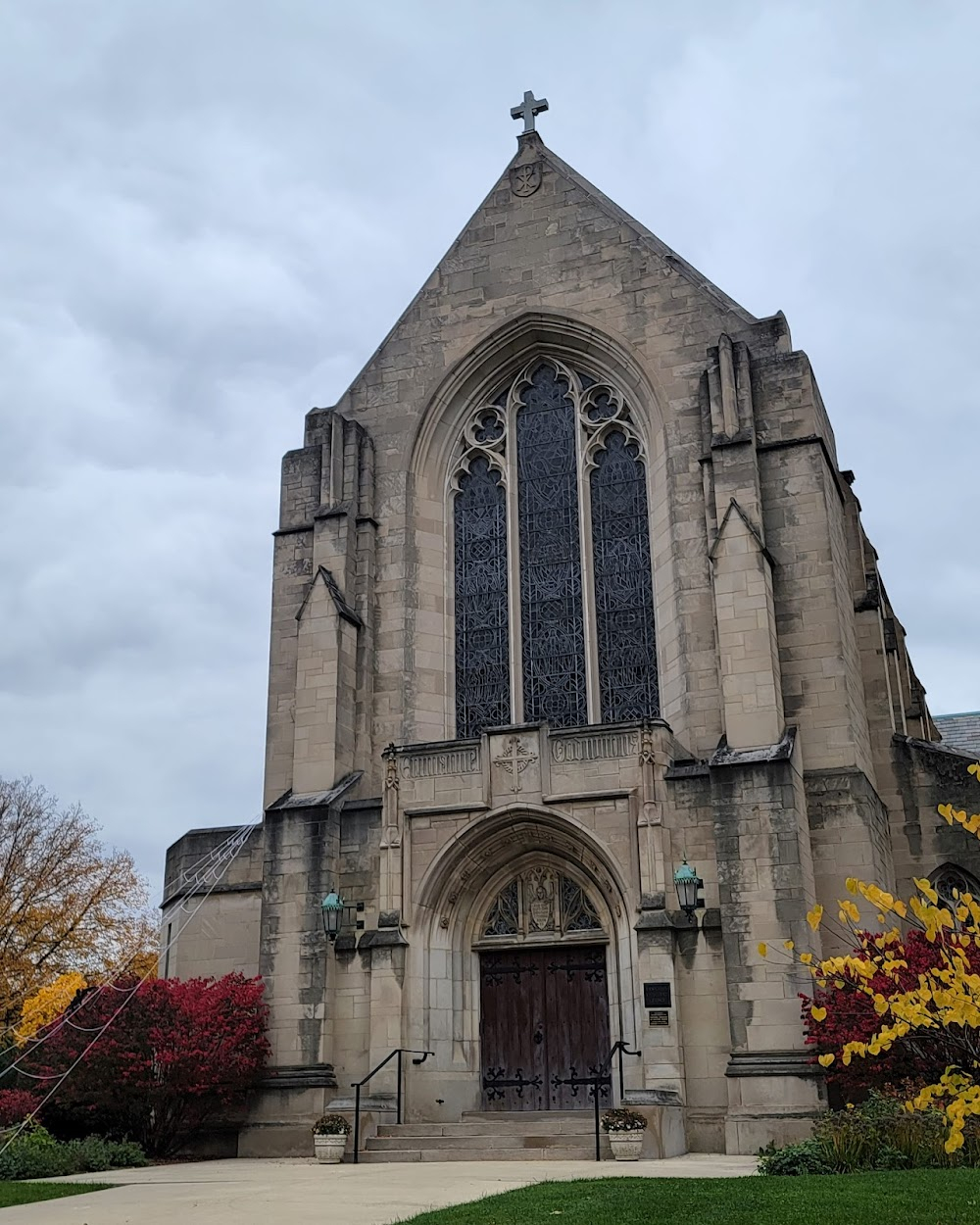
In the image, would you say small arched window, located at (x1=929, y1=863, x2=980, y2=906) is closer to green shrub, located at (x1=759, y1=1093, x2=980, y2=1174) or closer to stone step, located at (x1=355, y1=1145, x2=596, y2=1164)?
green shrub, located at (x1=759, y1=1093, x2=980, y2=1174)

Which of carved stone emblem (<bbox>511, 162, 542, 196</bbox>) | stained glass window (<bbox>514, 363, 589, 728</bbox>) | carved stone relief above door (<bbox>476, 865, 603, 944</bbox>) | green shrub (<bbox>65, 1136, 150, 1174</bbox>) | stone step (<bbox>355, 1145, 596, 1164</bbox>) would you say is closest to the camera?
stone step (<bbox>355, 1145, 596, 1164</bbox>)

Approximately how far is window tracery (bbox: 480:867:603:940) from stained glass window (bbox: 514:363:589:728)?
2595 mm

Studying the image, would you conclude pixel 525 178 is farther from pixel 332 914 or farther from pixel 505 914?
pixel 332 914

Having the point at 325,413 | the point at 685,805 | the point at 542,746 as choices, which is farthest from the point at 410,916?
the point at 325,413

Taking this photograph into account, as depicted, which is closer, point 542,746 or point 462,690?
point 542,746

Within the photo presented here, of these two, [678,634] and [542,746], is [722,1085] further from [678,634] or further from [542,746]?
[678,634]

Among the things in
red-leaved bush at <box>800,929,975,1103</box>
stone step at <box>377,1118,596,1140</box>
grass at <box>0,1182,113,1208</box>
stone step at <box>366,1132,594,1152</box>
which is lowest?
grass at <box>0,1182,113,1208</box>

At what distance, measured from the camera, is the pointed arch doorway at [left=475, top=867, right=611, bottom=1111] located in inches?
765

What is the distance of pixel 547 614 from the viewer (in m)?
22.9

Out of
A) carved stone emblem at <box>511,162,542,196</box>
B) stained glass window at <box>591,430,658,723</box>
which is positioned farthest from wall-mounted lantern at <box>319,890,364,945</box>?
carved stone emblem at <box>511,162,542,196</box>

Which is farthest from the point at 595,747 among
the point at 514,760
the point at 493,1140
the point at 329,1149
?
the point at 329,1149

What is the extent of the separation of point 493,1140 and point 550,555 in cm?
1029

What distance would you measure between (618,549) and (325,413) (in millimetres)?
6354

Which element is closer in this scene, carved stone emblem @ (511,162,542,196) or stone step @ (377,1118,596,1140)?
stone step @ (377,1118,596,1140)
